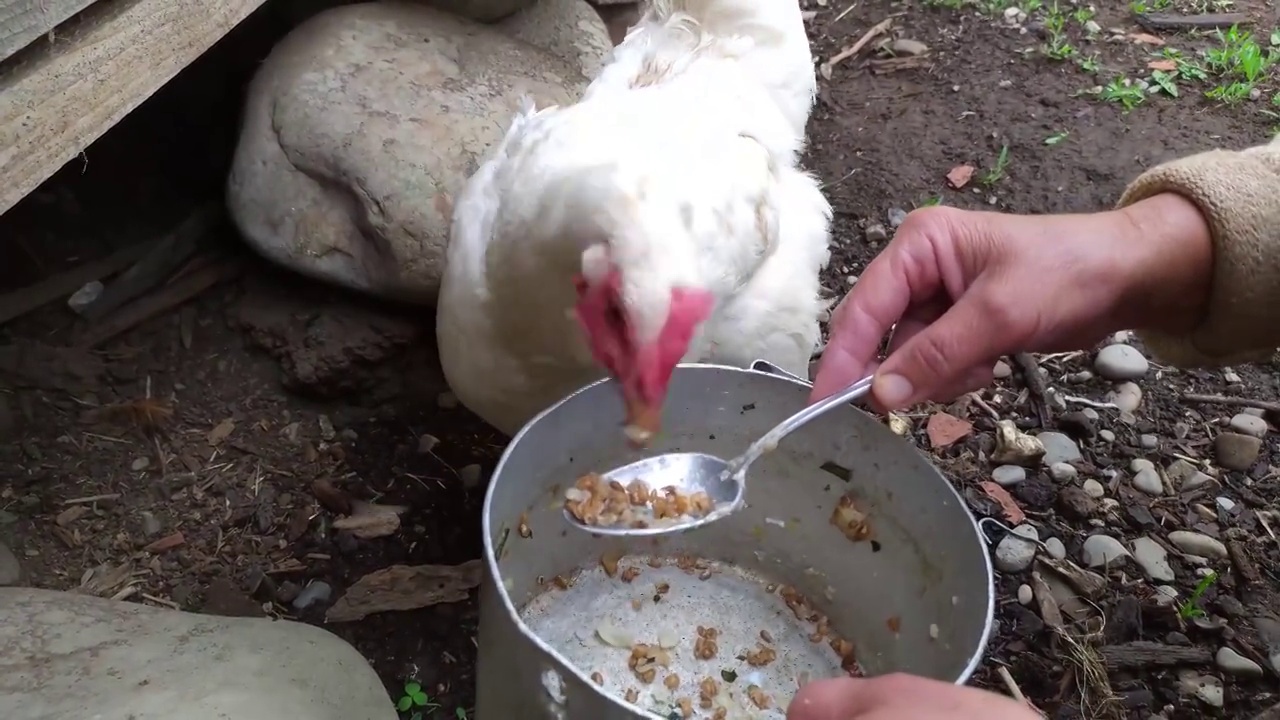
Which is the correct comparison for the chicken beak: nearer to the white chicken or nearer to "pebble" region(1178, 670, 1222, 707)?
the white chicken

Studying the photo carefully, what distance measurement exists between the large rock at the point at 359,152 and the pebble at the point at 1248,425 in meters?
1.97

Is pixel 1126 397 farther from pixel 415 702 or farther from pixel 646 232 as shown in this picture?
pixel 415 702

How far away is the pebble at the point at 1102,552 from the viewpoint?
6.70 feet

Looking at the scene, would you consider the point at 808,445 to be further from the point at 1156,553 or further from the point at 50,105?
the point at 50,105

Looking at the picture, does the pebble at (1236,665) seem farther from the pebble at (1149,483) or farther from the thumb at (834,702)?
the thumb at (834,702)

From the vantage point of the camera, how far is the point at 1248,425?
2.33 m

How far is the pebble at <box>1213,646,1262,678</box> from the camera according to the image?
1.85 meters

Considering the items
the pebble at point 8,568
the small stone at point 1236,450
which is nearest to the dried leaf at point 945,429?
the small stone at point 1236,450

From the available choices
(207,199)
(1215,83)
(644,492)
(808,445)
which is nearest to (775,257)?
(808,445)

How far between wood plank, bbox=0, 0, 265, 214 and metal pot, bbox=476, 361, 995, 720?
79 centimetres

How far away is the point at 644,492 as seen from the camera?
5.14 feet

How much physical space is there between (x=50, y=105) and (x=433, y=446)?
1.18 m

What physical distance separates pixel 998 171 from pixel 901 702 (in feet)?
8.02

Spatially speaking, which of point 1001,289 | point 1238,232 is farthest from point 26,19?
point 1238,232
